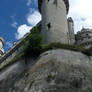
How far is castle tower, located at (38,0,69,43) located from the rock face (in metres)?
3.19

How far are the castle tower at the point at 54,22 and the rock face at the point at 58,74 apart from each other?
3193 millimetres

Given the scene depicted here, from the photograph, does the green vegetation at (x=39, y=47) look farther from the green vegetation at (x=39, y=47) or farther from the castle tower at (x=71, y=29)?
the castle tower at (x=71, y=29)

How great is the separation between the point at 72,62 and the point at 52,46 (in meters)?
3.01

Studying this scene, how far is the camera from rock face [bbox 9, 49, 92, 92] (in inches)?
634

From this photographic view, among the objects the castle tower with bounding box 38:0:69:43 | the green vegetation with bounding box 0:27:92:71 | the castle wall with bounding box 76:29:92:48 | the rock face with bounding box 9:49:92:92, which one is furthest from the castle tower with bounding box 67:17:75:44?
the rock face with bounding box 9:49:92:92

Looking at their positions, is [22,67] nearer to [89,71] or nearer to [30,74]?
[30,74]

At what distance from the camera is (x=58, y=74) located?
16906 mm

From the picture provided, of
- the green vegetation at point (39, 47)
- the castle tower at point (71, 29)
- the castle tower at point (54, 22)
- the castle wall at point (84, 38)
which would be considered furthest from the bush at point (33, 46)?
the castle wall at point (84, 38)

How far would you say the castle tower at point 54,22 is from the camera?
73.8 ft

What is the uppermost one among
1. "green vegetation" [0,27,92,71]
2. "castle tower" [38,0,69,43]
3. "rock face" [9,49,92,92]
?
"castle tower" [38,0,69,43]

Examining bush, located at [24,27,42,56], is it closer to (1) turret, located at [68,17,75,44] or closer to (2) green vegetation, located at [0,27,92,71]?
(2) green vegetation, located at [0,27,92,71]

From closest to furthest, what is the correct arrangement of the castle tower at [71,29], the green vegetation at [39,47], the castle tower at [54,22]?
the green vegetation at [39,47], the castle tower at [54,22], the castle tower at [71,29]

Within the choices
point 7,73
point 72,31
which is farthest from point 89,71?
point 72,31

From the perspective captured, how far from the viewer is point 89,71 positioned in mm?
17609
